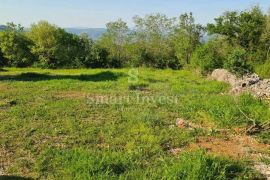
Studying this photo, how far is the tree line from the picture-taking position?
29.0 metres

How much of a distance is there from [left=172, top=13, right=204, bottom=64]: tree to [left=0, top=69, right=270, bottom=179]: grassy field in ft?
64.2

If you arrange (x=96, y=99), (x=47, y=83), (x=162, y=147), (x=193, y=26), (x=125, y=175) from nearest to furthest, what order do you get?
(x=125, y=175)
(x=162, y=147)
(x=96, y=99)
(x=47, y=83)
(x=193, y=26)

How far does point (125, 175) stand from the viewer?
6398 mm

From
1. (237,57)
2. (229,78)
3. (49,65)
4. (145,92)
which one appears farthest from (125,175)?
(49,65)

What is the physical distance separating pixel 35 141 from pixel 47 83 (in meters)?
9.93

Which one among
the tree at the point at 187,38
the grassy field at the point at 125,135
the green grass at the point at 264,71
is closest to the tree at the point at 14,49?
the tree at the point at 187,38

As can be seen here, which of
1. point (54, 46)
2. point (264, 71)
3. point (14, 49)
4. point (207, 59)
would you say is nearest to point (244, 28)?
point (207, 59)

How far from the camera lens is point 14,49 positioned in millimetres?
40312

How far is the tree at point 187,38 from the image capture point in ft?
113

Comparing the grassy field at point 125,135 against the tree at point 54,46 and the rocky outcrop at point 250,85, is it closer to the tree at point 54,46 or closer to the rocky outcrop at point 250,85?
the rocky outcrop at point 250,85

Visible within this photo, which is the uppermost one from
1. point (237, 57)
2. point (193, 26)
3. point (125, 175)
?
point (193, 26)

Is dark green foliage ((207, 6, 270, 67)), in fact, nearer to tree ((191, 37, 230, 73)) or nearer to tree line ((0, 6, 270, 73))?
tree line ((0, 6, 270, 73))

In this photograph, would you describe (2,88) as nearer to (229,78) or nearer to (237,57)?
(229,78)

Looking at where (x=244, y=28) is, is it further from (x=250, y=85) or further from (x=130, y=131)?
(x=130, y=131)
